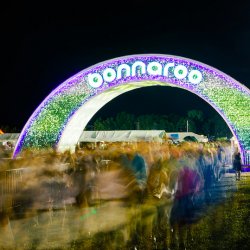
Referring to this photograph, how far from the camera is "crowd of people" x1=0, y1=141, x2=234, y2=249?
6.85 meters

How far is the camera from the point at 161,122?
298 feet

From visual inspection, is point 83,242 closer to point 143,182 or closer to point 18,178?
point 143,182

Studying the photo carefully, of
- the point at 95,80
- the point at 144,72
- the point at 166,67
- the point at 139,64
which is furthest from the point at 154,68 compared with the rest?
the point at 95,80

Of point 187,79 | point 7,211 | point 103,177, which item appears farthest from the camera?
point 187,79

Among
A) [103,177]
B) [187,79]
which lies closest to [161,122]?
[187,79]

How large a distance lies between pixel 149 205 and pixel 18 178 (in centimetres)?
371

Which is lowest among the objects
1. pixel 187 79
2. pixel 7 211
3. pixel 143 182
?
pixel 7 211

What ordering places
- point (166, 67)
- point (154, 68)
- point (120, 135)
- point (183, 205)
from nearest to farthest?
1. point (183, 205)
2. point (166, 67)
3. point (154, 68)
4. point (120, 135)

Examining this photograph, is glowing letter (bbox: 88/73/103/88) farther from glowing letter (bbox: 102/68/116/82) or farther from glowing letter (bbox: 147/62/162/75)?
glowing letter (bbox: 147/62/162/75)

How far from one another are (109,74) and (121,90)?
169 centimetres

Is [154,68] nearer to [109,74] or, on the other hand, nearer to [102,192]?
[109,74]

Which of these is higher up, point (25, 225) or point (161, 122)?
point (161, 122)

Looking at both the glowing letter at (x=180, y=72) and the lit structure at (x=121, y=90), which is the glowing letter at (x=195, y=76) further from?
the glowing letter at (x=180, y=72)

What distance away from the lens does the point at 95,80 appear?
1686 cm
